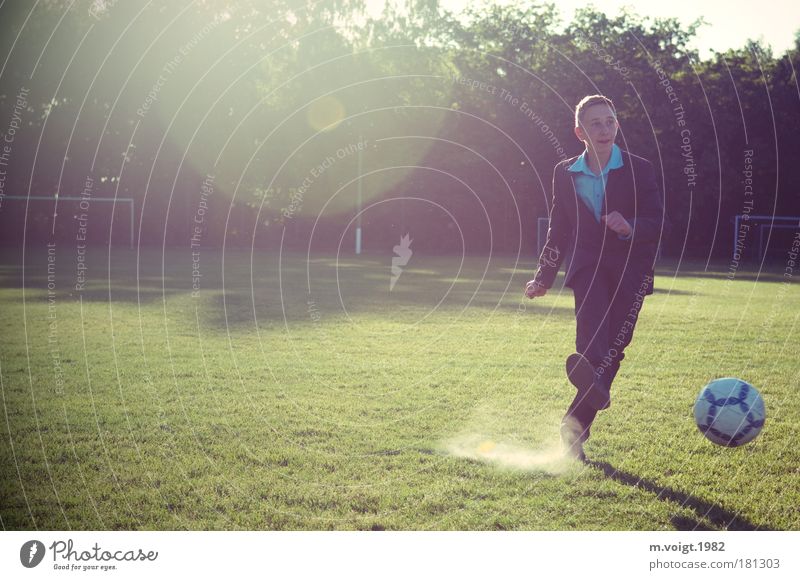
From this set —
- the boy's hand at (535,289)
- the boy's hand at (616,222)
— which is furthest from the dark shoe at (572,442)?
the boy's hand at (616,222)

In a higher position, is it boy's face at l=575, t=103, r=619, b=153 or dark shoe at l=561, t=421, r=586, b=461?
boy's face at l=575, t=103, r=619, b=153

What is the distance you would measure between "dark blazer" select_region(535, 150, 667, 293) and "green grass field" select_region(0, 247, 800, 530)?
1612 millimetres

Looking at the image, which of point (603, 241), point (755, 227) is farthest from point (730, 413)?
point (755, 227)

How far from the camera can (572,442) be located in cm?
717

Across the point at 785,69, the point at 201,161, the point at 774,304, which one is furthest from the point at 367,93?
the point at 774,304

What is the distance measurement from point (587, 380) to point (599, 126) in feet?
6.37

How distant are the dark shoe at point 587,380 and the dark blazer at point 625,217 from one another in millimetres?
857

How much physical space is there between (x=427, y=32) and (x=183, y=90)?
12.9 m

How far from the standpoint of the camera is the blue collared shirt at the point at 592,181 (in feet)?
23.1

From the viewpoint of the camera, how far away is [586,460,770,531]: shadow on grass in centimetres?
552

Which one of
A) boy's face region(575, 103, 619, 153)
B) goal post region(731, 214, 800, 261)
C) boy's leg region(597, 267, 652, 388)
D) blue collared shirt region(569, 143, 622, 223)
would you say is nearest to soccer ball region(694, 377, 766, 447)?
boy's leg region(597, 267, 652, 388)

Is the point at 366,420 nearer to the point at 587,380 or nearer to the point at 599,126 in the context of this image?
the point at 587,380

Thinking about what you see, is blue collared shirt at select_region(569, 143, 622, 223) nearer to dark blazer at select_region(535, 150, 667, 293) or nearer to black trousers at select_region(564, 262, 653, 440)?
dark blazer at select_region(535, 150, 667, 293)
